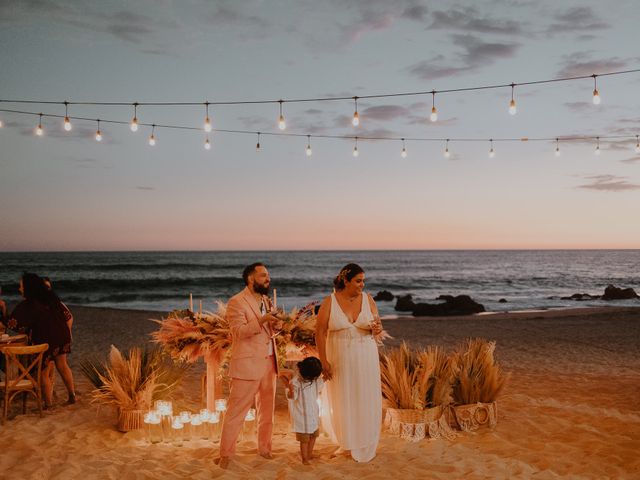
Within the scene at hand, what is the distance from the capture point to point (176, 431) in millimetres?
5410

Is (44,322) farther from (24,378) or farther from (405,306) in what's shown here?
(405,306)

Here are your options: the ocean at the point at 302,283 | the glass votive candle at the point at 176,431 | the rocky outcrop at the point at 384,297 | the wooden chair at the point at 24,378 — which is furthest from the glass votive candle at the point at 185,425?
the rocky outcrop at the point at 384,297

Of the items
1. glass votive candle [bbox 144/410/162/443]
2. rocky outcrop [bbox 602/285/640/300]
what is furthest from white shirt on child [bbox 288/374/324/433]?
rocky outcrop [bbox 602/285/640/300]

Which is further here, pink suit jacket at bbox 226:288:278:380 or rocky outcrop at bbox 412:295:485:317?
rocky outcrop at bbox 412:295:485:317

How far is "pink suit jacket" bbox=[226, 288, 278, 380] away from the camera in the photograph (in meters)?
4.53

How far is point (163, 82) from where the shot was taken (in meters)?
13.1

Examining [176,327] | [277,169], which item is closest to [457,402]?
[176,327]

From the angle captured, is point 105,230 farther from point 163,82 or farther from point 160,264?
point 163,82

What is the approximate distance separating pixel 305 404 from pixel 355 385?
1.49ft

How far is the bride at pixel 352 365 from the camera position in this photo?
4.76 m

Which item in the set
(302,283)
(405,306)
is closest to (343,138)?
(405,306)

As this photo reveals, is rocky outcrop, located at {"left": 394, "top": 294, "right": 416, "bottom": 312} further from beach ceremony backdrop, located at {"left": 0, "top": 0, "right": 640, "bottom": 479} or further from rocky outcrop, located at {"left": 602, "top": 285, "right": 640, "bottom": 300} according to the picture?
rocky outcrop, located at {"left": 602, "top": 285, "right": 640, "bottom": 300}

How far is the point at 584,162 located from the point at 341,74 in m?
11.3

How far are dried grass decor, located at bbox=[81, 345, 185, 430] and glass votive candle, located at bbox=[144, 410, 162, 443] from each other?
0.35m
